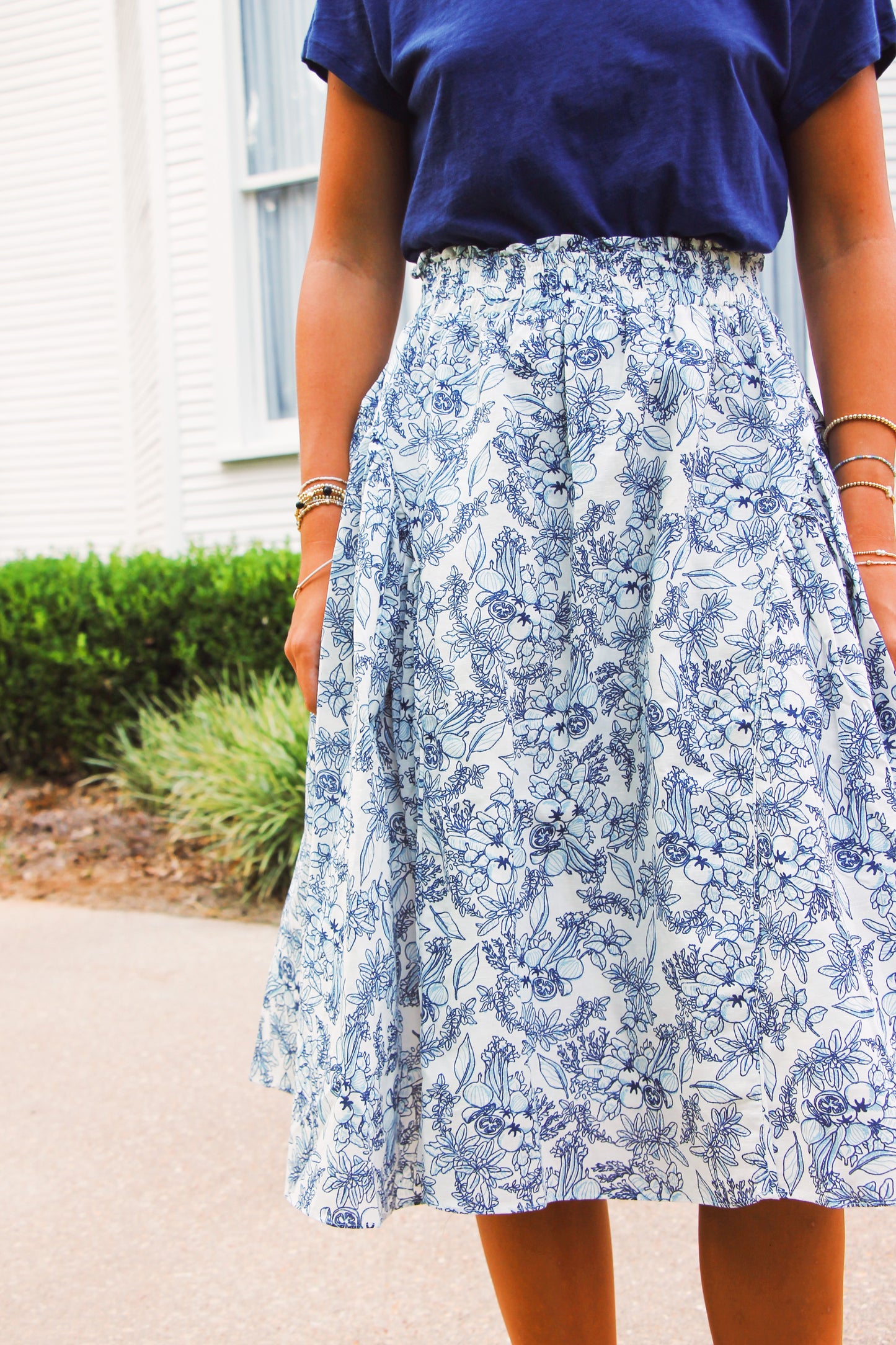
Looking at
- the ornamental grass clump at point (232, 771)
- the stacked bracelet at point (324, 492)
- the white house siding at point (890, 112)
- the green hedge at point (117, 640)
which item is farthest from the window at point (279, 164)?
the stacked bracelet at point (324, 492)

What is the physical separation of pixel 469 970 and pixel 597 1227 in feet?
1.27

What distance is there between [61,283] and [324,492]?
7.88 metres

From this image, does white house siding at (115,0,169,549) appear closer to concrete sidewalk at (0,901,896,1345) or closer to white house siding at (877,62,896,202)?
white house siding at (877,62,896,202)

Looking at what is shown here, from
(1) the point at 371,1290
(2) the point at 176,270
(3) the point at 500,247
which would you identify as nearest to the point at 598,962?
(3) the point at 500,247

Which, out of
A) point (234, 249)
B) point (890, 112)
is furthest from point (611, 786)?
point (234, 249)

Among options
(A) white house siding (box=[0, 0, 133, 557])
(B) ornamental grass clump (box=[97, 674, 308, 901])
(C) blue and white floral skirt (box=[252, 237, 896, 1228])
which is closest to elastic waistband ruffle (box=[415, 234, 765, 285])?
(C) blue and white floral skirt (box=[252, 237, 896, 1228])

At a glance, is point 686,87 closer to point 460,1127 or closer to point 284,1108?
point 460,1127

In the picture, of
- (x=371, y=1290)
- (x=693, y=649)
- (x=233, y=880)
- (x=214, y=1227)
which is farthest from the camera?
(x=233, y=880)

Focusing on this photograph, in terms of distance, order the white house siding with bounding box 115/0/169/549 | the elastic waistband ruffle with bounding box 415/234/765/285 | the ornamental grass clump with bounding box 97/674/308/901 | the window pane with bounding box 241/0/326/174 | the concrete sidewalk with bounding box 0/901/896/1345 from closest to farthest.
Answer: the elastic waistband ruffle with bounding box 415/234/765/285, the concrete sidewalk with bounding box 0/901/896/1345, the ornamental grass clump with bounding box 97/674/308/901, the window pane with bounding box 241/0/326/174, the white house siding with bounding box 115/0/169/549

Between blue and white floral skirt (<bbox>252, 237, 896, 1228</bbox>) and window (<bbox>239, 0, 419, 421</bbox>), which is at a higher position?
window (<bbox>239, 0, 419, 421</bbox>)

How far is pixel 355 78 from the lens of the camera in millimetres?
1377

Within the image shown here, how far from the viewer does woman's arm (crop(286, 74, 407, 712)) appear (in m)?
1.41

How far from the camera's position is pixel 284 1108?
283 cm

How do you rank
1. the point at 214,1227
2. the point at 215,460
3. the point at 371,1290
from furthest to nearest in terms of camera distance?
1. the point at 215,460
2. the point at 214,1227
3. the point at 371,1290
